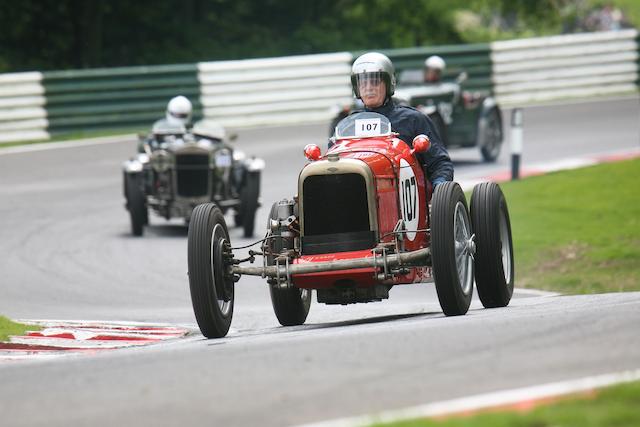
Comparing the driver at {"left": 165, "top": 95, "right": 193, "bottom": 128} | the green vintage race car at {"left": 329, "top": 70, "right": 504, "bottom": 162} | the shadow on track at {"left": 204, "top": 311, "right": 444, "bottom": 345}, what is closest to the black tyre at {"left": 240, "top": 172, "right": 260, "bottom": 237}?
the driver at {"left": 165, "top": 95, "right": 193, "bottom": 128}

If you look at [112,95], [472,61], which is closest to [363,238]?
[112,95]

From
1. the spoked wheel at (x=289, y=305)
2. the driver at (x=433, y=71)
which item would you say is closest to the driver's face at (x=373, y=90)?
the spoked wheel at (x=289, y=305)

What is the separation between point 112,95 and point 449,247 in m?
16.6

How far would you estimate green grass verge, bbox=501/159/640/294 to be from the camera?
13.2 meters

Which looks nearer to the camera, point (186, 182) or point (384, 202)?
point (384, 202)

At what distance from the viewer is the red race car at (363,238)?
29.8ft

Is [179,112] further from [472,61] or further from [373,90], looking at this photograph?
[472,61]

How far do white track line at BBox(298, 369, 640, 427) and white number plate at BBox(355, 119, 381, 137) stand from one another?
13.6 ft

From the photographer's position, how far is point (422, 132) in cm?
1029

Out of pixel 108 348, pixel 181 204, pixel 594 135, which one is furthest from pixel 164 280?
pixel 594 135

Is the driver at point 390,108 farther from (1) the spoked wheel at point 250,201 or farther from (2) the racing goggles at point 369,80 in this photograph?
(1) the spoked wheel at point 250,201

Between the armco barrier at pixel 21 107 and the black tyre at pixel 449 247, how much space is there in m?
15.4

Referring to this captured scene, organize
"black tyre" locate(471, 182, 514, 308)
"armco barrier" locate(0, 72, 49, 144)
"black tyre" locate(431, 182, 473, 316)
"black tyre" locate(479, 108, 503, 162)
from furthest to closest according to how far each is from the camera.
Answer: "armco barrier" locate(0, 72, 49, 144)
"black tyre" locate(479, 108, 503, 162)
"black tyre" locate(471, 182, 514, 308)
"black tyre" locate(431, 182, 473, 316)

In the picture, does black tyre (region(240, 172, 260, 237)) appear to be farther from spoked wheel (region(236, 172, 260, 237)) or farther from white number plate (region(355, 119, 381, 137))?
white number plate (region(355, 119, 381, 137))
